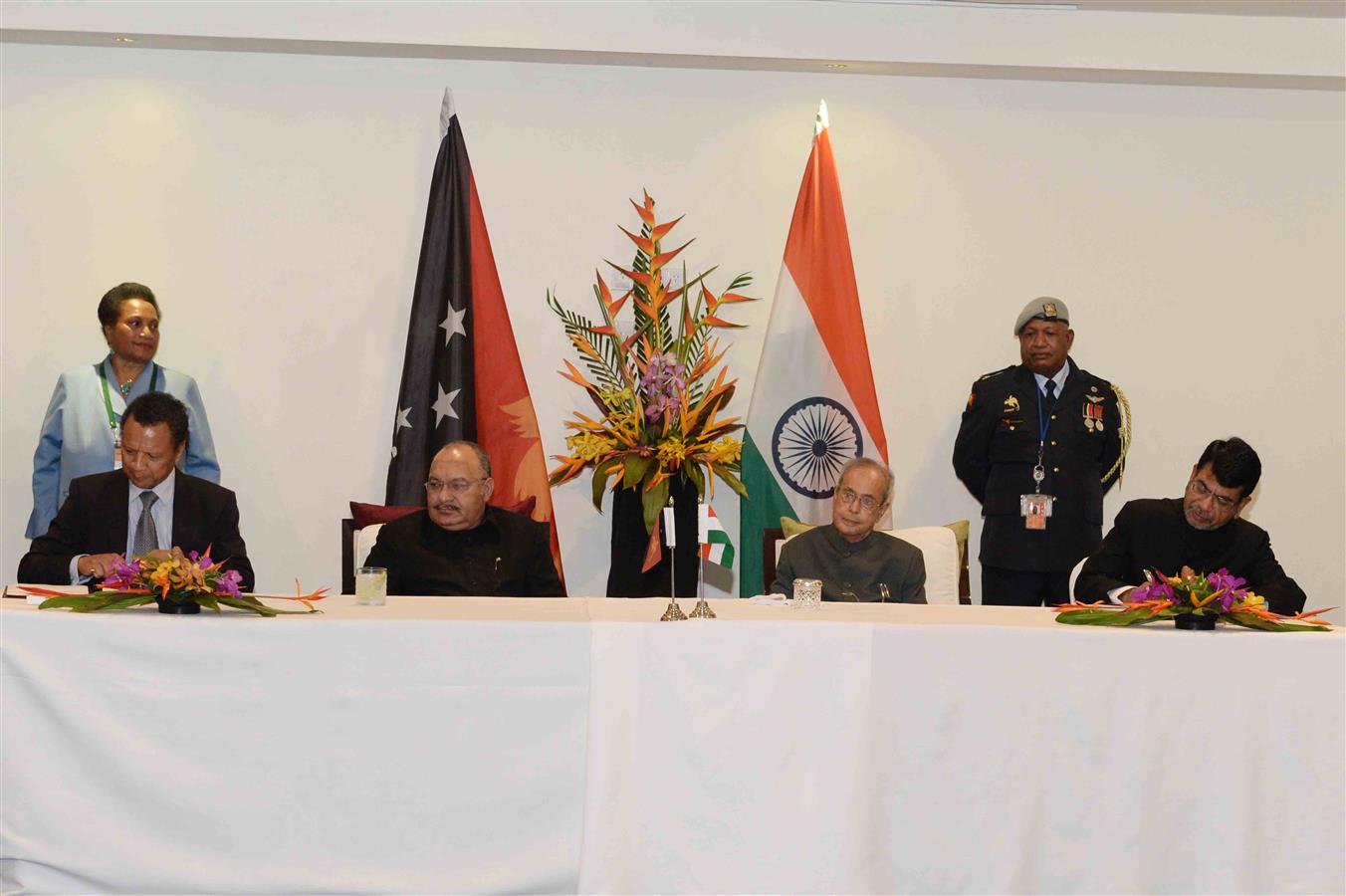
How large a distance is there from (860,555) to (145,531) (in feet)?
6.83

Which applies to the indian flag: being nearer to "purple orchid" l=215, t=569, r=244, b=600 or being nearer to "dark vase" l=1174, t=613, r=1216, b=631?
"dark vase" l=1174, t=613, r=1216, b=631

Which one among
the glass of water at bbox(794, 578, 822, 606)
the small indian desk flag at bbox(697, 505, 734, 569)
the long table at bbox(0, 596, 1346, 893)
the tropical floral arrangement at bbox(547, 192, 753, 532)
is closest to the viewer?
the long table at bbox(0, 596, 1346, 893)

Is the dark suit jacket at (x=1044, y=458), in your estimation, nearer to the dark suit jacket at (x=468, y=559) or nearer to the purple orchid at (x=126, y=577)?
the dark suit jacket at (x=468, y=559)

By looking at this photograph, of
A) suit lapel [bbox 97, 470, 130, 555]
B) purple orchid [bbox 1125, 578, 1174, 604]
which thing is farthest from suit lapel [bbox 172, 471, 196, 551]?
purple orchid [bbox 1125, 578, 1174, 604]

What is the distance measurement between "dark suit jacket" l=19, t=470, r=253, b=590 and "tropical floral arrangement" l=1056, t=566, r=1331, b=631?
2340mm

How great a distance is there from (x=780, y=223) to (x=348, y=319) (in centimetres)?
191

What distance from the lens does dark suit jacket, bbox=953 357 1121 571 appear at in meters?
5.34

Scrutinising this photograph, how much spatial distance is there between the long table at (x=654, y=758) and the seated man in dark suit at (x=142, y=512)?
3.08 feet

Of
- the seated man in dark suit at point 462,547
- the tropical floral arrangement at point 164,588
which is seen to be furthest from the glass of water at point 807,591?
the tropical floral arrangement at point 164,588

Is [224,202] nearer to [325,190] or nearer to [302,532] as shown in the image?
[325,190]

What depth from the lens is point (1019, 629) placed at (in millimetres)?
3020

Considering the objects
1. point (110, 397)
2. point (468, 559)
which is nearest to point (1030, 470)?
point (468, 559)

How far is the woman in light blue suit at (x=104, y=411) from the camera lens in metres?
5.34

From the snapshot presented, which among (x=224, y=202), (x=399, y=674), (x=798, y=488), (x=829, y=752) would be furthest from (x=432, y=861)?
(x=224, y=202)
